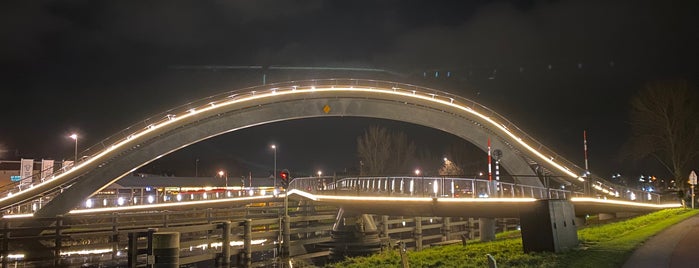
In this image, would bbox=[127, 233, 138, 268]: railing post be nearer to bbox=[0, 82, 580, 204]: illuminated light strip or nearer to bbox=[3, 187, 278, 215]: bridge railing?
bbox=[0, 82, 580, 204]: illuminated light strip

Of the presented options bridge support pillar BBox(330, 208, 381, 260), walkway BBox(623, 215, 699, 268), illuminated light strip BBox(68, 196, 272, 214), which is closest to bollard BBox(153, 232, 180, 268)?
bridge support pillar BBox(330, 208, 381, 260)

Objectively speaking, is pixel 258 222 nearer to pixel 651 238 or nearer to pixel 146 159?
pixel 146 159

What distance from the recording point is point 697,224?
1861cm

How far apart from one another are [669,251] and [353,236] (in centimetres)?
1817

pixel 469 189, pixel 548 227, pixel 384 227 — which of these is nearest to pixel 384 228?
pixel 384 227

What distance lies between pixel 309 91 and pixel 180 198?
58.6 ft

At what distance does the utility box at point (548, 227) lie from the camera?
1290cm

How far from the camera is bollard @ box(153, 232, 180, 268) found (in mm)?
16172

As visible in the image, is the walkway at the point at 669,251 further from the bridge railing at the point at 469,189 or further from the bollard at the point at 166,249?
the bollard at the point at 166,249

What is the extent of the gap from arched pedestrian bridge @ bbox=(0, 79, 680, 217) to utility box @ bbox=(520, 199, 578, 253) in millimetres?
19790

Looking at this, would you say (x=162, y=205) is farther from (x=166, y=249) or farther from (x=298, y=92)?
(x=166, y=249)

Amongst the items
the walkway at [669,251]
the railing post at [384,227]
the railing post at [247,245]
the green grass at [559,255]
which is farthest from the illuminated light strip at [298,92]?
the walkway at [669,251]

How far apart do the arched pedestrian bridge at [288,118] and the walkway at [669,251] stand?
17.0 metres

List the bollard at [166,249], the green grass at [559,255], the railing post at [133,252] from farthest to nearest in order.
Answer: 1. the railing post at [133,252]
2. the bollard at [166,249]
3. the green grass at [559,255]
